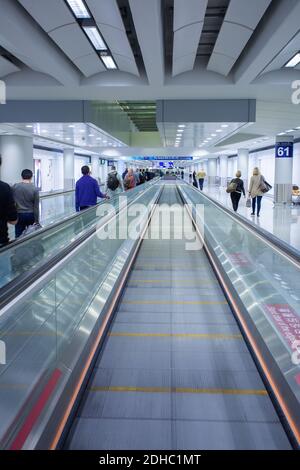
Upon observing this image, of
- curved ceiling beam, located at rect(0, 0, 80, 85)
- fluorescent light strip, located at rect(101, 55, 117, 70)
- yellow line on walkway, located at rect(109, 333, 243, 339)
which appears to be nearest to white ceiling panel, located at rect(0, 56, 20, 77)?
curved ceiling beam, located at rect(0, 0, 80, 85)

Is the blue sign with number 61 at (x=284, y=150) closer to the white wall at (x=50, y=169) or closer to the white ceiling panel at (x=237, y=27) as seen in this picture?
the white ceiling panel at (x=237, y=27)

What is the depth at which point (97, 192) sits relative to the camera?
11.1 metres

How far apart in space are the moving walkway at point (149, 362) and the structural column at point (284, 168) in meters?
17.4

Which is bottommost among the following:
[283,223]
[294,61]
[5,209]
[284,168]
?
[283,223]

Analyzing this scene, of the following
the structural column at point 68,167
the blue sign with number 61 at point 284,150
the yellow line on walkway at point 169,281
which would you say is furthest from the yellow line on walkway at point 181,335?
the structural column at point 68,167

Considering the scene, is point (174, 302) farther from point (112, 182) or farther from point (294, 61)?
point (112, 182)

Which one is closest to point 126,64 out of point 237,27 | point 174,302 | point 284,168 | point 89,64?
point 89,64

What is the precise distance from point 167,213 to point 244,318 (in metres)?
15.3

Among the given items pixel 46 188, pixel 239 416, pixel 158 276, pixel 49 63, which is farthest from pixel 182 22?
pixel 46 188

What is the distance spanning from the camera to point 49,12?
6996mm

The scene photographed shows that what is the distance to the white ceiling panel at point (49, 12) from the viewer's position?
21.7ft

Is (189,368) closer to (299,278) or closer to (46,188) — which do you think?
(299,278)

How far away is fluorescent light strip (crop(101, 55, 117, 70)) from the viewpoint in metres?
9.84

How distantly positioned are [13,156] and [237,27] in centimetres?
1375
